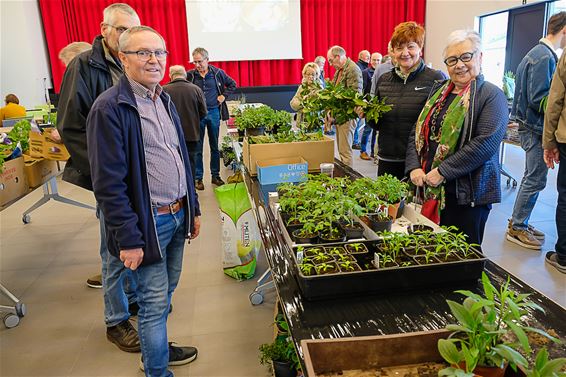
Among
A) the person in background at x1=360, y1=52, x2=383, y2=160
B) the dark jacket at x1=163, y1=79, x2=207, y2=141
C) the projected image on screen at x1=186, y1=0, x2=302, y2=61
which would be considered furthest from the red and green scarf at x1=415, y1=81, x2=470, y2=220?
the projected image on screen at x1=186, y1=0, x2=302, y2=61

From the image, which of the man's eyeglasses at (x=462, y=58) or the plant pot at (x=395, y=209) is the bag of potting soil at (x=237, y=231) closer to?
the plant pot at (x=395, y=209)

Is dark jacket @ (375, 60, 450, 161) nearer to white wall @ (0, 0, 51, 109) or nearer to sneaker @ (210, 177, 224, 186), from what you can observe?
sneaker @ (210, 177, 224, 186)

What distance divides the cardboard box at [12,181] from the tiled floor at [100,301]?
0.65 metres

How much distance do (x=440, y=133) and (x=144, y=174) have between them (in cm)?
127

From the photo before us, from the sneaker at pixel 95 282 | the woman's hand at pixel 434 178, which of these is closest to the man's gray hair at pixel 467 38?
the woman's hand at pixel 434 178

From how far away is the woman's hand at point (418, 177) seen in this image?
1951 mm

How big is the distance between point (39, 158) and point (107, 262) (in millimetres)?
Result: 1257

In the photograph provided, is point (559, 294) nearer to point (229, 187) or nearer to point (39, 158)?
point (229, 187)

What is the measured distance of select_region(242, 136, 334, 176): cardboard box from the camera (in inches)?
96.0

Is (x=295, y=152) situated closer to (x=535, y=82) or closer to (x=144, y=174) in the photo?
(x=144, y=174)

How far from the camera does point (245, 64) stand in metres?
9.70

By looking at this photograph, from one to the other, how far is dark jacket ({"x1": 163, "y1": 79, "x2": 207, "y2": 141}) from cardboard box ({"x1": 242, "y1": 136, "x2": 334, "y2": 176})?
1.45 meters

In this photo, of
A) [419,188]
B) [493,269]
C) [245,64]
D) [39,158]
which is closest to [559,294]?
[419,188]

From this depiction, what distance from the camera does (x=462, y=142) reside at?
183 cm
